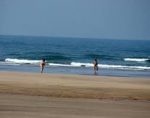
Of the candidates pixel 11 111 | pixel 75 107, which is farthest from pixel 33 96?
pixel 11 111

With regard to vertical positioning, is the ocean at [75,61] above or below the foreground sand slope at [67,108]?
above

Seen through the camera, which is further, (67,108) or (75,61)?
(75,61)

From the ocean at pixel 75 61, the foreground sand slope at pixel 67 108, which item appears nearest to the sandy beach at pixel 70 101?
the foreground sand slope at pixel 67 108

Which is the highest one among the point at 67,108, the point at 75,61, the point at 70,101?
the point at 75,61

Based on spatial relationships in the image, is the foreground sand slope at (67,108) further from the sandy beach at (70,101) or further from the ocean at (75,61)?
the ocean at (75,61)

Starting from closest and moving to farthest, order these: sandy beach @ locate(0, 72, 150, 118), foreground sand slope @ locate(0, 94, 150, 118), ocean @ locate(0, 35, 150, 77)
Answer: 1. foreground sand slope @ locate(0, 94, 150, 118)
2. sandy beach @ locate(0, 72, 150, 118)
3. ocean @ locate(0, 35, 150, 77)

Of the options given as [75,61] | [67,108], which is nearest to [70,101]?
[67,108]

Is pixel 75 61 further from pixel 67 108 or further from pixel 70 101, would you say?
pixel 67 108

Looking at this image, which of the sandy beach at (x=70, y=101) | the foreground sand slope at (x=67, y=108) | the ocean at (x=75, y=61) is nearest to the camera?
the foreground sand slope at (x=67, y=108)

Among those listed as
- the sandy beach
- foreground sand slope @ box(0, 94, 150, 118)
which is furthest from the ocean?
foreground sand slope @ box(0, 94, 150, 118)

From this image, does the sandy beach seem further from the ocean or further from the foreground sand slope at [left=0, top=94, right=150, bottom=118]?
the ocean

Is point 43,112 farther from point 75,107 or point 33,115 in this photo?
point 75,107

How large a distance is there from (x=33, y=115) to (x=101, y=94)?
7.40 m

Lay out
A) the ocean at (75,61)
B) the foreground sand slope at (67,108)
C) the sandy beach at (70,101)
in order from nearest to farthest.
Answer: the foreground sand slope at (67,108) < the sandy beach at (70,101) < the ocean at (75,61)
